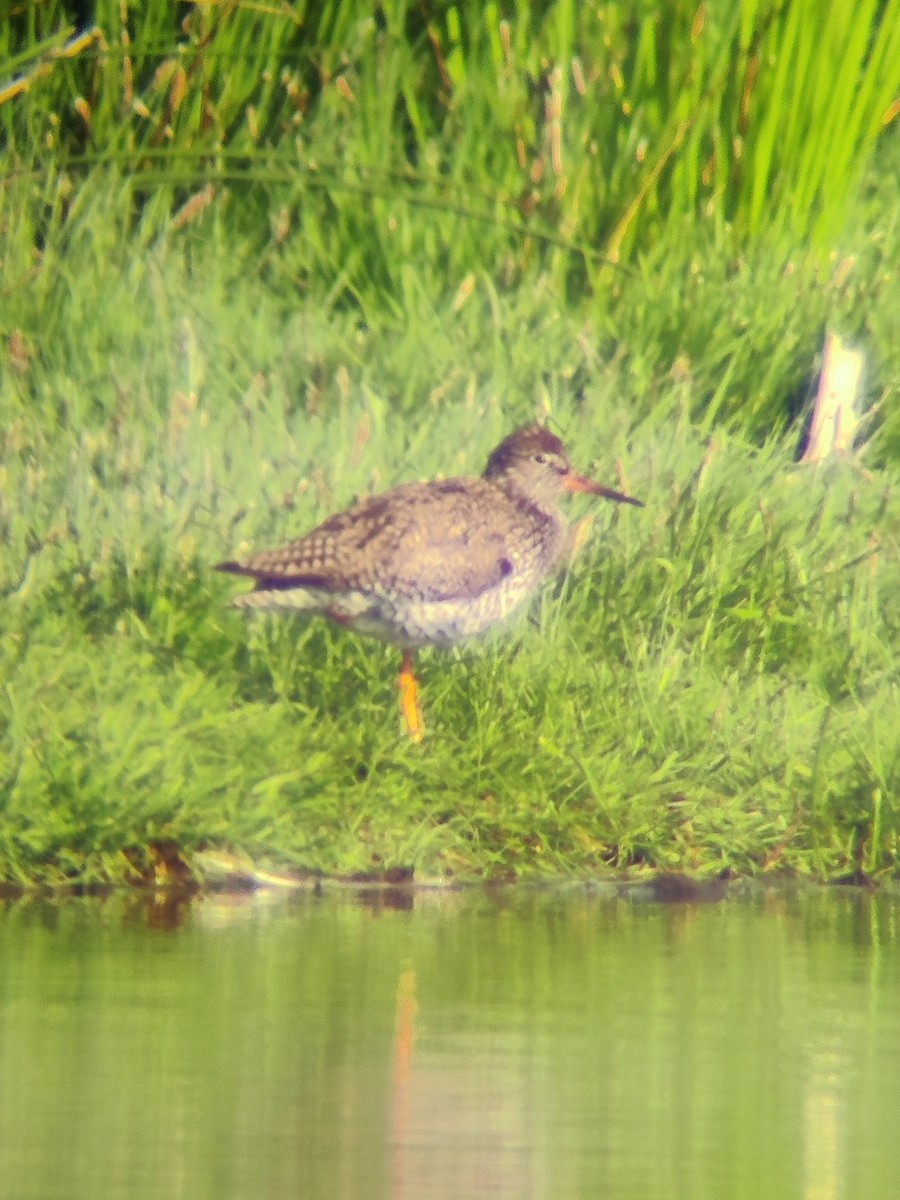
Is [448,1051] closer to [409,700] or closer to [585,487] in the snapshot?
[409,700]

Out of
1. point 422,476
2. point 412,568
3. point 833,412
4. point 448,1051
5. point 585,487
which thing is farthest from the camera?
point 833,412

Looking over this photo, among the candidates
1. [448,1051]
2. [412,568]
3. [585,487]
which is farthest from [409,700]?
[448,1051]

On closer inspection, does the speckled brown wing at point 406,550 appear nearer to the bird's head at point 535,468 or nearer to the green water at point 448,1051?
the bird's head at point 535,468

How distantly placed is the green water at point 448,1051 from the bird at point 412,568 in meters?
1.00

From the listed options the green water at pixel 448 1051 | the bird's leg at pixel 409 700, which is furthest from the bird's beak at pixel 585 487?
the green water at pixel 448 1051

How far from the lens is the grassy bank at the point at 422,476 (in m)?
7.30

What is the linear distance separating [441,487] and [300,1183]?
3865mm

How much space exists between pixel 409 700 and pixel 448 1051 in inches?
98.2

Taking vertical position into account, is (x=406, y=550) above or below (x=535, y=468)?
below

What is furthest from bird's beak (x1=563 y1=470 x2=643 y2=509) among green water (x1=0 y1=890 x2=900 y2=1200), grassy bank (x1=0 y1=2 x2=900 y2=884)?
green water (x1=0 y1=890 x2=900 y2=1200)

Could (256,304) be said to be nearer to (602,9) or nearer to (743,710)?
(602,9)

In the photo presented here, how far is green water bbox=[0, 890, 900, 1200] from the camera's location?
14.5ft

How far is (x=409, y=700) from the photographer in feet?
24.8

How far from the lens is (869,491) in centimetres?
926
